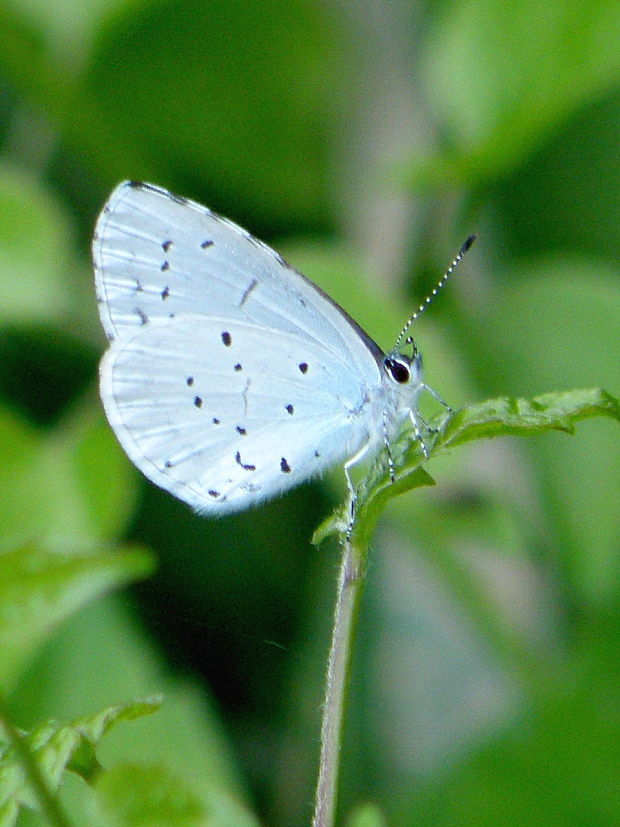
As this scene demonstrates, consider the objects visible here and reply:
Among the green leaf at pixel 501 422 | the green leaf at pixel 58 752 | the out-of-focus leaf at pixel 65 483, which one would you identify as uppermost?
the green leaf at pixel 501 422

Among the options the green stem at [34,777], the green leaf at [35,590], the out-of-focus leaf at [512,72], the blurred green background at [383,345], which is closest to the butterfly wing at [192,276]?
the blurred green background at [383,345]

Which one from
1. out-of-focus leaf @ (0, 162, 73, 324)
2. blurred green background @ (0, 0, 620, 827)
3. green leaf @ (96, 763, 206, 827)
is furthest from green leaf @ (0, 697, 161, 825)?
out-of-focus leaf @ (0, 162, 73, 324)

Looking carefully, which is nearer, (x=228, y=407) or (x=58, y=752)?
(x=58, y=752)

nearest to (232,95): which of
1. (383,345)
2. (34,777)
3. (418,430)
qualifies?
(383,345)

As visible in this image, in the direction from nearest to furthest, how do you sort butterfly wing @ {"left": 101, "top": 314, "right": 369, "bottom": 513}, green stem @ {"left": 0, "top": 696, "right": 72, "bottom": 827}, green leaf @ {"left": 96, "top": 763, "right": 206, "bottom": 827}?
green stem @ {"left": 0, "top": 696, "right": 72, "bottom": 827}, green leaf @ {"left": 96, "top": 763, "right": 206, "bottom": 827}, butterfly wing @ {"left": 101, "top": 314, "right": 369, "bottom": 513}

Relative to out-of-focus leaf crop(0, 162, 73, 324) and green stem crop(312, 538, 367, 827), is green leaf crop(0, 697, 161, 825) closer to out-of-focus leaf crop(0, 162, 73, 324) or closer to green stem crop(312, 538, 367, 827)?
green stem crop(312, 538, 367, 827)

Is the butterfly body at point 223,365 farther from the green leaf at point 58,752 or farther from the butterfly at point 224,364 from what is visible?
the green leaf at point 58,752

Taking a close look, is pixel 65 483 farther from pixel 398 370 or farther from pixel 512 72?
pixel 512 72
